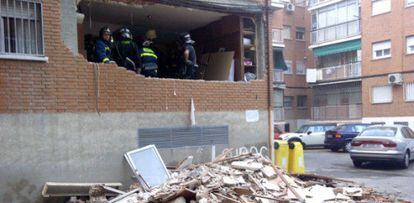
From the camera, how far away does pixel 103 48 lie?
927 cm

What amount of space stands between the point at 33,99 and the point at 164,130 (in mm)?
2848

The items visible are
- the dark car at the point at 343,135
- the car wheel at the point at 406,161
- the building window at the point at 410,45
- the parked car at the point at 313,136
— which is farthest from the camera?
the building window at the point at 410,45

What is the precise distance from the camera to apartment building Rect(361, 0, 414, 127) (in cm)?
2695

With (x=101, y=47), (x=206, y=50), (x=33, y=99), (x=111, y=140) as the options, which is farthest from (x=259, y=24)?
(x=33, y=99)

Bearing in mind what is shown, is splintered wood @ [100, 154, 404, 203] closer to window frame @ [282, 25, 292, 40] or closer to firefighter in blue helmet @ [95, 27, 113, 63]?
firefighter in blue helmet @ [95, 27, 113, 63]

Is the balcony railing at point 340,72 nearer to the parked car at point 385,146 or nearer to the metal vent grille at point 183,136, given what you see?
the parked car at point 385,146

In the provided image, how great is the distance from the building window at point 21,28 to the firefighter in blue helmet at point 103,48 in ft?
4.62

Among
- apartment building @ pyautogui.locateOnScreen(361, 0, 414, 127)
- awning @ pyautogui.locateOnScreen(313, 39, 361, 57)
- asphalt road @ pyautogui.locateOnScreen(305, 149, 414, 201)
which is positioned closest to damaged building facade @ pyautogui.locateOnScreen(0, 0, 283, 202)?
asphalt road @ pyautogui.locateOnScreen(305, 149, 414, 201)

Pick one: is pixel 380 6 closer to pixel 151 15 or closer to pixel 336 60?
pixel 336 60

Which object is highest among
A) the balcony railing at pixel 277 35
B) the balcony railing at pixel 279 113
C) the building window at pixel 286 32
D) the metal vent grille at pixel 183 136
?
the building window at pixel 286 32

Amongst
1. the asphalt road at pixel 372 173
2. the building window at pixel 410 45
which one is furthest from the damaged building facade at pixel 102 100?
the building window at pixel 410 45

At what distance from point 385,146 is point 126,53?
9.62 metres

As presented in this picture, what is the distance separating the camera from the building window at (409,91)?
87.6ft

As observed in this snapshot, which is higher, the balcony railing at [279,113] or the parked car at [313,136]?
the balcony railing at [279,113]
